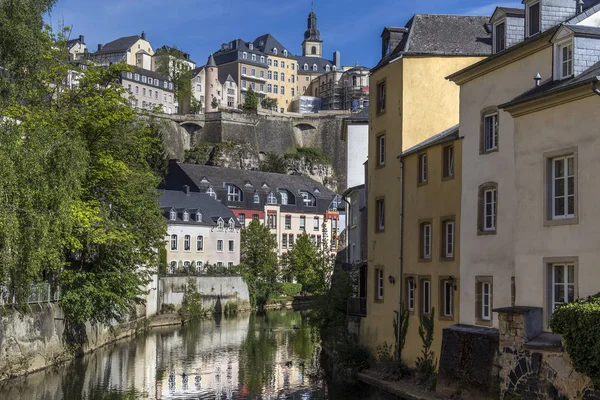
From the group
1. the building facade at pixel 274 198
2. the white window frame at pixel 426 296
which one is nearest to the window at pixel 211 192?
the building facade at pixel 274 198

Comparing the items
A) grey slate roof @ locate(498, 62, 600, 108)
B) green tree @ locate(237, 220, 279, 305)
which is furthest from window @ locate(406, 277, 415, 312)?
green tree @ locate(237, 220, 279, 305)

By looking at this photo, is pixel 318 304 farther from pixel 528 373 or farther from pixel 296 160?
pixel 296 160

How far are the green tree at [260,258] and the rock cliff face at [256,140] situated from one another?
95.9 feet

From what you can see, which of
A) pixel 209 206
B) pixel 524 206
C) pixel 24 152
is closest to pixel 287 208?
pixel 209 206

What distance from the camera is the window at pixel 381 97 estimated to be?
31.1 metres

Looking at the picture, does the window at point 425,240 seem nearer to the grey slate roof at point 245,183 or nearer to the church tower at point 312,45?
the grey slate roof at point 245,183

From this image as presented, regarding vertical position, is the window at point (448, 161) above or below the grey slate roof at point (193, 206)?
below

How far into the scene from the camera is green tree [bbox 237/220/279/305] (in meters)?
74.1

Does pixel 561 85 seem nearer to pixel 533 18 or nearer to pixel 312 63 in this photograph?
pixel 533 18

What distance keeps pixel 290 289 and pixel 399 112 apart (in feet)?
163

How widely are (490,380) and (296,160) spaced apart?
94.5 metres

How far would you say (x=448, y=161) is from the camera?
2639 centimetres

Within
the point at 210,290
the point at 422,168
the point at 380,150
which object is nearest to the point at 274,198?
the point at 210,290

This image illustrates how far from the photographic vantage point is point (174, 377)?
31609 mm
